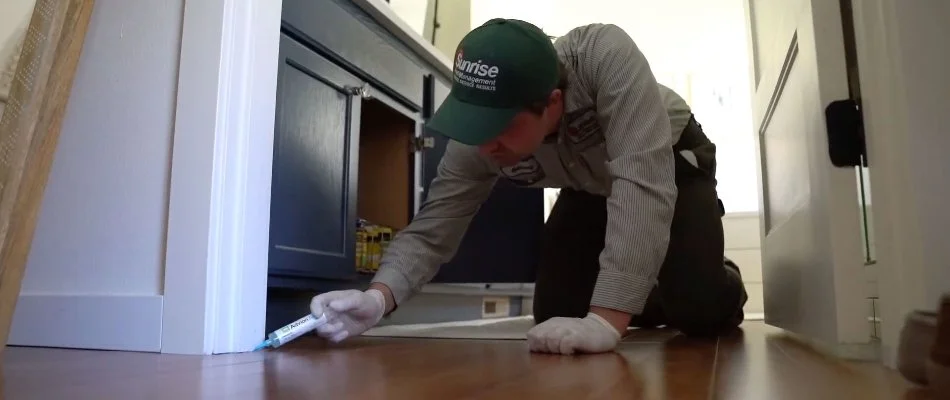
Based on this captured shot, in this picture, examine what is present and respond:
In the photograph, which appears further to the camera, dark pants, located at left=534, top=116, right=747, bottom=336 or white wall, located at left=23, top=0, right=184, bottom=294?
dark pants, located at left=534, top=116, right=747, bottom=336

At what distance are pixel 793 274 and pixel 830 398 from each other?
2.36ft

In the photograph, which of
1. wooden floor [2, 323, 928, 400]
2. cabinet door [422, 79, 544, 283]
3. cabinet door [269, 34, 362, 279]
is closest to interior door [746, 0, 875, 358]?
wooden floor [2, 323, 928, 400]

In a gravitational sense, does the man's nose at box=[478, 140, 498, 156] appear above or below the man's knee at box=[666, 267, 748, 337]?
above

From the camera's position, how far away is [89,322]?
3.33ft

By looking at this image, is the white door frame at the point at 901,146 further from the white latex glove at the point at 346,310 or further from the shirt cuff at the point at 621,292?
the white latex glove at the point at 346,310

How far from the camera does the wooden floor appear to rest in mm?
567

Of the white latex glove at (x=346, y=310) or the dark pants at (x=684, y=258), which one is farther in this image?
the dark pants at (x=684, y=258)

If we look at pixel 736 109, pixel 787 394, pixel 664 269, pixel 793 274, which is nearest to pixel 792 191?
pixel 793 274

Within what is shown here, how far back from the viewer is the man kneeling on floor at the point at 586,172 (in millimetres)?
970

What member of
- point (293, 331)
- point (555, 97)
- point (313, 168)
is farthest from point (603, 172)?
point (293, 331)

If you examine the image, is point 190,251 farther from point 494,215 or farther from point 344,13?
point 494,215

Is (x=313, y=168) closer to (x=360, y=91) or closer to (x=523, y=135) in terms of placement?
(x=360, y=91)

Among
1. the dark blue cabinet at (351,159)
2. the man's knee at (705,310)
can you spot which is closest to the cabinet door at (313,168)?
the dark blue cabinet at (351,159)

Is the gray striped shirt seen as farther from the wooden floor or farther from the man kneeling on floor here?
the wooden floor
